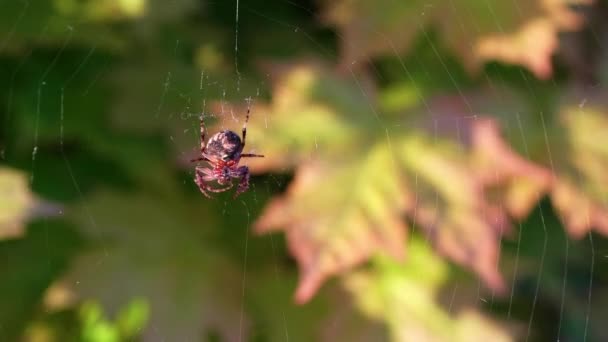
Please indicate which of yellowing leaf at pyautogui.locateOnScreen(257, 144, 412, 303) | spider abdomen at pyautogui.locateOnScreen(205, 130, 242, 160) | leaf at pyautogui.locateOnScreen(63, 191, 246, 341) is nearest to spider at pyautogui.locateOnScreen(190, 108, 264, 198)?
spider abdomen at pyautogui.locateOnScreen(205, 130, 242, 160)

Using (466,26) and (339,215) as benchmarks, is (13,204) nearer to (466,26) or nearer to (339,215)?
(339,215)

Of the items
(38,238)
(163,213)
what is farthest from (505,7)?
(38,238)

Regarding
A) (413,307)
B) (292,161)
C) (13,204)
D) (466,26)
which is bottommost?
(413,307)

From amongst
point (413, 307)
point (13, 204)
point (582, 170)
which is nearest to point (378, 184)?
point (413, 307)

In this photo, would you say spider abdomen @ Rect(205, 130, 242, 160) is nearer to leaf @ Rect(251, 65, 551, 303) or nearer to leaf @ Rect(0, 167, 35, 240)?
leaf @ Rect(251, 65, 551, 303)

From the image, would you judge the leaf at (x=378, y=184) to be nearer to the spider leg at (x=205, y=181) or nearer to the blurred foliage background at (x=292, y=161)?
the blurred foliage background at (x=292, y=161)

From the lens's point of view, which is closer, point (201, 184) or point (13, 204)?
point (13, 204)

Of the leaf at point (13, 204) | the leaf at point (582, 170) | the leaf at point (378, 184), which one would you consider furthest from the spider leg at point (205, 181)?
the leaf at point (582, 170)
